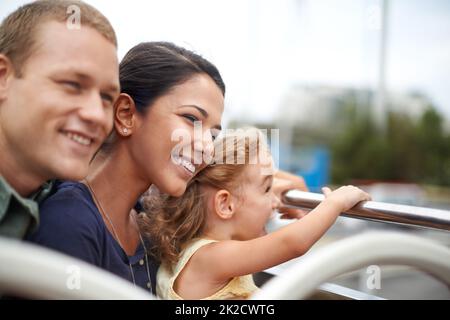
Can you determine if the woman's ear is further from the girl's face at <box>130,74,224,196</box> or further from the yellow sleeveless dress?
the yellow sleeveless dress

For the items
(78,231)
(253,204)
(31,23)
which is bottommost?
(253,204)

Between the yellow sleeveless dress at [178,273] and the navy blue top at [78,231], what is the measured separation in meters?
0.16

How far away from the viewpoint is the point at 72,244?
1.06 metres

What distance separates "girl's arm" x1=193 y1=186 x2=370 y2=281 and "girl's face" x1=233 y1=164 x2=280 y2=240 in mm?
143

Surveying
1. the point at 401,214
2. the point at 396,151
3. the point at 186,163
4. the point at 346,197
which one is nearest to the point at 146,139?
the point at 186,163

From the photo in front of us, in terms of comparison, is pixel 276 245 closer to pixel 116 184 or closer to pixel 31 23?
pixel 116 184

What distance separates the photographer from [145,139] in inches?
50.7

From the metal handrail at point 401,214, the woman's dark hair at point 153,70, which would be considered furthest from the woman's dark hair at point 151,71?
the metal handrail at point 401,214

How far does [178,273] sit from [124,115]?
0.41 meters

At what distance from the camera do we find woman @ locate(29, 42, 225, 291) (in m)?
1.29

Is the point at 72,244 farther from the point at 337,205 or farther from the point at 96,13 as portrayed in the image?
the point at 337,205

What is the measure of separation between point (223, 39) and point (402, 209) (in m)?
0.86

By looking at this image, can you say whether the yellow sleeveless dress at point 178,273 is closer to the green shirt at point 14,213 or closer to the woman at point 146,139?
the woman at point 146,139
